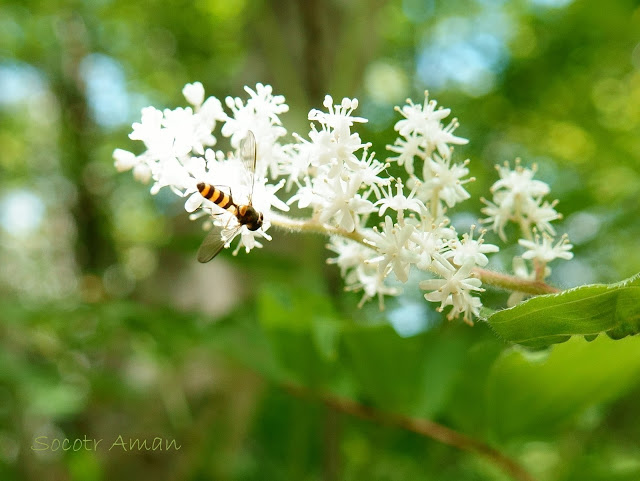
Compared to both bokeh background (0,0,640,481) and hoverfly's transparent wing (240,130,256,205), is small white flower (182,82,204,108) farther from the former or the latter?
bokeh background (0,0,640,481)

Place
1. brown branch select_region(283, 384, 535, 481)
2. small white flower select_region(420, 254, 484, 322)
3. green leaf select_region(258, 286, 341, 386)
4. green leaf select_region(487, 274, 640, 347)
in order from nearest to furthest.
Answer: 1. green leaf select_region(487, 274, 640, 347)
2. small white flower select_region(420, 254, 484, 322)
3. brown branch select_region(283, 384, 535, 481)
4. green leaf select_region(258, 286, 341, 386)

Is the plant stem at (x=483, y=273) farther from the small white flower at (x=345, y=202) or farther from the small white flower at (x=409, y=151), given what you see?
the small white flower at (x=409, y=151)

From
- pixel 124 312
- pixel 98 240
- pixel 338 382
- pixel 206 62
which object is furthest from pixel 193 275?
pixel 98 240

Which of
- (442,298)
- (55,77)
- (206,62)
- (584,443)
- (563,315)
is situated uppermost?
(55,77)

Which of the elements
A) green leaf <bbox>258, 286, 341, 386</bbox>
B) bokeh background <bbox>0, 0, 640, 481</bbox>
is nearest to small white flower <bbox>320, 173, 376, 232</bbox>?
bokeh background <bbox>0, 0, 640, 481</bbox>

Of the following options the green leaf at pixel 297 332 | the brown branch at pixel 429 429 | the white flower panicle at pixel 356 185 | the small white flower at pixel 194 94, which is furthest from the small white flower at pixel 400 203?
the brown branch at pixel 429 429

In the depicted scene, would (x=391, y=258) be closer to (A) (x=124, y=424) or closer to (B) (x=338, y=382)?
(B) (x=338, y=382)
